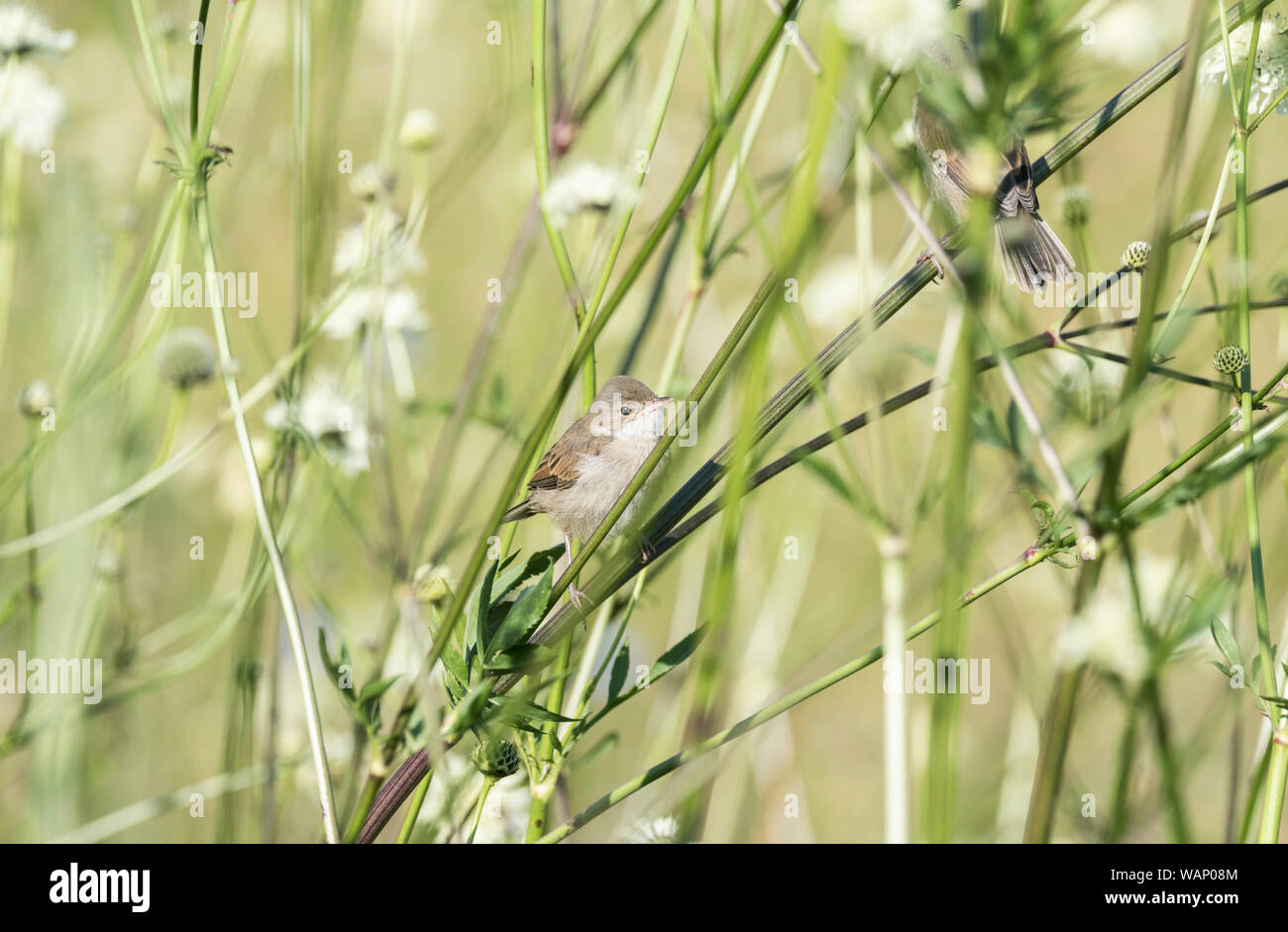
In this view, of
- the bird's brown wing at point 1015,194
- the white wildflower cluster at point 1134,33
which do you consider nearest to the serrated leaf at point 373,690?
the bird's brown wing at point 1015,194

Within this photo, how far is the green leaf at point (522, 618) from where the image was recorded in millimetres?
1514

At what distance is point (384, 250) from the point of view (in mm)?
2396

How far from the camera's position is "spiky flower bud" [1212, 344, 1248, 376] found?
154 centimetres

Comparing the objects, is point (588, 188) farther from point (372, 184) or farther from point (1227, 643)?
point (1227, 643)


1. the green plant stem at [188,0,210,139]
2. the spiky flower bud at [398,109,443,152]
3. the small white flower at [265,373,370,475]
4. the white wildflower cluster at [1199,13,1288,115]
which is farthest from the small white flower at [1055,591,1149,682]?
the spiky flower bud at [398,109,443,152]

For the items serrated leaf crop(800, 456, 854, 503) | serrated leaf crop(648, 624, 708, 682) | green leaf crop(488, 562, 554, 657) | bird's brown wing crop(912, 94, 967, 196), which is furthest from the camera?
bird's brown wing crop(912, 94, 967, 196)

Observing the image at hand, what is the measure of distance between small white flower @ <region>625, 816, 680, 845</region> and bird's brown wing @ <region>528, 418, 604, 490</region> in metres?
1.37

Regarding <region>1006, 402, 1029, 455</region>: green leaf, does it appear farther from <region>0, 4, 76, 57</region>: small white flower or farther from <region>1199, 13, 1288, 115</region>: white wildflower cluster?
<region>0, 4, 76, 57</region>: small white flower

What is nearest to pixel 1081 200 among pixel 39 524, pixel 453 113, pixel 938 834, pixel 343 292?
pixel 343 292

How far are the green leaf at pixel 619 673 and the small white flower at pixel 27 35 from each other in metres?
2.07

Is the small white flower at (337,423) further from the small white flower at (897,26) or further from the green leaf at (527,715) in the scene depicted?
the small white flower at (897,26)
